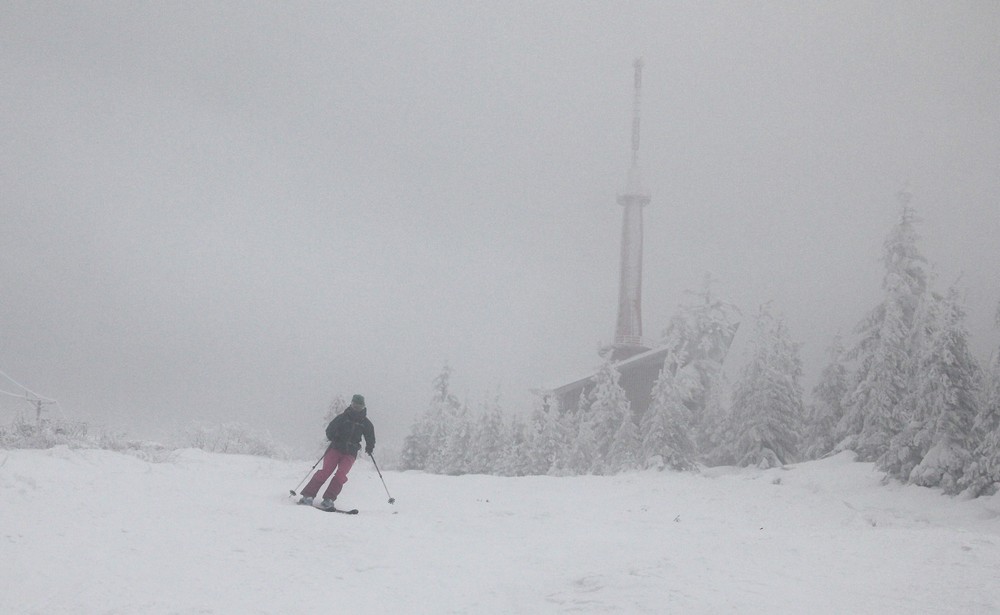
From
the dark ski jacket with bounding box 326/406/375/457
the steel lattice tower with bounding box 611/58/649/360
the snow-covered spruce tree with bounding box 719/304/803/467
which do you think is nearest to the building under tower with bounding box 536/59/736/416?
the steel lattice tower with bounding box 611/58/649/360

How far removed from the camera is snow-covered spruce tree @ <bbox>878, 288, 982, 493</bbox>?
829 inches

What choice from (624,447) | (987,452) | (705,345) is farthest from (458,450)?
(987,452)

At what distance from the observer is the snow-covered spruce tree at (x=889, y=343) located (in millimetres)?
27031

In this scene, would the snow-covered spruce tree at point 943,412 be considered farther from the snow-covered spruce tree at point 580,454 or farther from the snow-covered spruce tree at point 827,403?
the snow-covered spruce tree at point 580,454

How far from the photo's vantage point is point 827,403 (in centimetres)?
4344

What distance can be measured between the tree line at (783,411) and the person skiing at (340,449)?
1853cm

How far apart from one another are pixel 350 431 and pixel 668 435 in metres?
21.6

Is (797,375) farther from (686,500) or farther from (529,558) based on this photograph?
(529,558)

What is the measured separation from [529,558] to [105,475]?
7.37m

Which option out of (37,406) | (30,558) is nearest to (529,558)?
(30,558)

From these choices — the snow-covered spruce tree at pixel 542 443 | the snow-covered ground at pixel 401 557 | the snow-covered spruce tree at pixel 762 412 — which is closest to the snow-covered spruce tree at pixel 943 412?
the snow-covered spruce tree at pixel 762 412

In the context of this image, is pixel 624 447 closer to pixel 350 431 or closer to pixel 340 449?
pixel 350 431

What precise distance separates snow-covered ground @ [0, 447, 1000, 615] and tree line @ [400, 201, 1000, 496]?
13.5 metres

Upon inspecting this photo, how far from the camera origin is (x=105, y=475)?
424 inches
